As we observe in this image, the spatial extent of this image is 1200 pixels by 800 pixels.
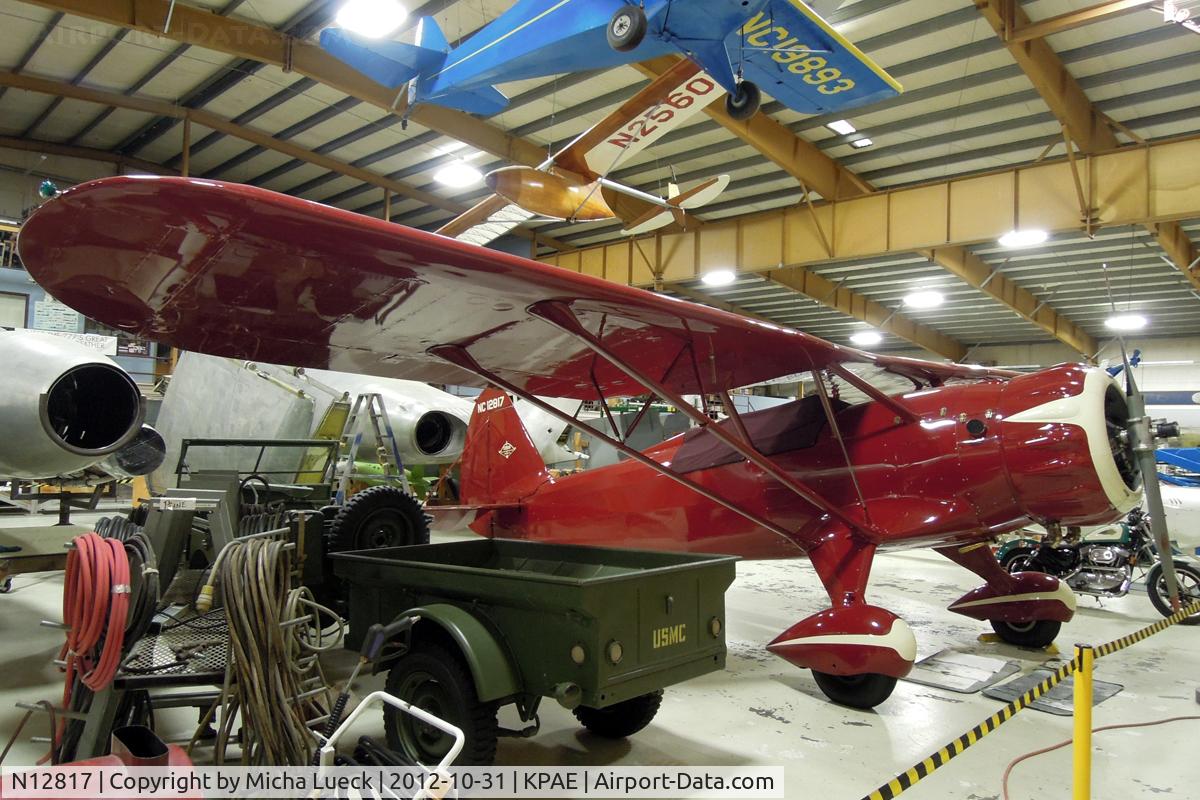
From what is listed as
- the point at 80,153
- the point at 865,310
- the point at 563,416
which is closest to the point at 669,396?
the point at 563,416

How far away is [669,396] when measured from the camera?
13.1 feet

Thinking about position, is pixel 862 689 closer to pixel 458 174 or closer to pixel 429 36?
pixel 429 36

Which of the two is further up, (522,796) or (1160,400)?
(1160,400)

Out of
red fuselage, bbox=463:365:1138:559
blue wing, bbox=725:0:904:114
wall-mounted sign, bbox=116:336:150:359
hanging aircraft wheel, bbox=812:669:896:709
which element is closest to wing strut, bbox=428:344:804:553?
red fuselage, bbox=463:365:1138:559

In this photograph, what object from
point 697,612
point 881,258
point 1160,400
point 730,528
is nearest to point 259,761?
point 697,612

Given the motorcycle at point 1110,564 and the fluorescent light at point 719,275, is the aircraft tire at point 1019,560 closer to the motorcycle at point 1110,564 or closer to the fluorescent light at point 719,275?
the motorcycle at point 1110,564

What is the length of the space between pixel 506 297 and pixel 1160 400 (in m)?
23.7

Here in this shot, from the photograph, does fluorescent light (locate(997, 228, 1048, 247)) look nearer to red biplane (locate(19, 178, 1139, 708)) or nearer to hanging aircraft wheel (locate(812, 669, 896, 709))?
red biplane (locate(19, 178, 1139, 708))

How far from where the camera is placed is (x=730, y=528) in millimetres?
5254

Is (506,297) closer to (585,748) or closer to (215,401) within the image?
(585,748)

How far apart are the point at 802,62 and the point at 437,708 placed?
5.78 metres

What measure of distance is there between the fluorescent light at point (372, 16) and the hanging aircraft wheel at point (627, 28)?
3594mm

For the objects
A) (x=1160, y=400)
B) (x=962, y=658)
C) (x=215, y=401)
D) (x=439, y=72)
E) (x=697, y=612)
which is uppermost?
(x=439, y=72)

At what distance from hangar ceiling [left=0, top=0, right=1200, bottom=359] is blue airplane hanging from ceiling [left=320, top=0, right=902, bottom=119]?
1.36m
